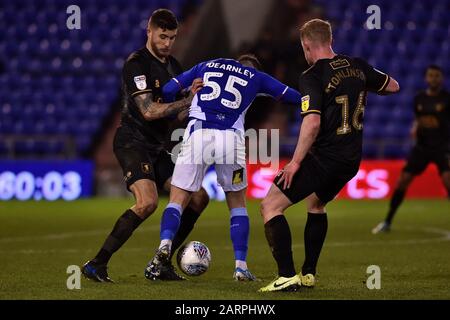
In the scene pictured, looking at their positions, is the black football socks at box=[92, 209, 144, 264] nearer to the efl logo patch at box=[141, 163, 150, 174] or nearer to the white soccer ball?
the efl logo patch at box=[141, 163, 150, 174]

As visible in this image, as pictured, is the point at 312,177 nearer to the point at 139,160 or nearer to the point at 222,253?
the point at 139,160

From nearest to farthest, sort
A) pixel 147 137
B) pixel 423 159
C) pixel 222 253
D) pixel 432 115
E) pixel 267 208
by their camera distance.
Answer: pixel 267 208 → pixel 147 137 → pixel 222 253 → pixel 423 159 → pixel 432 115

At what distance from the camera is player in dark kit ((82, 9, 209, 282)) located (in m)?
7.73

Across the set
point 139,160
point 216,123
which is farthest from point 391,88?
point 139,160

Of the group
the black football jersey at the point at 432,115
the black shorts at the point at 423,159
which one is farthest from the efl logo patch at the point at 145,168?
the black football jersey at the point at 432,115

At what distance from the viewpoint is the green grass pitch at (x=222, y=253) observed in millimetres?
7012

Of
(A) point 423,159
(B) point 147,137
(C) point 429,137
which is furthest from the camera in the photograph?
(C) point 429,137

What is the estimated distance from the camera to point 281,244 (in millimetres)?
7070

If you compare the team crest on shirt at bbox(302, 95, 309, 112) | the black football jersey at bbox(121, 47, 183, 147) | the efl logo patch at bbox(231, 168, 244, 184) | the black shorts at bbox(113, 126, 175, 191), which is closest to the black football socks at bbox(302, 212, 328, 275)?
the efl logo patch at bbox(231, 168, 244, 184)

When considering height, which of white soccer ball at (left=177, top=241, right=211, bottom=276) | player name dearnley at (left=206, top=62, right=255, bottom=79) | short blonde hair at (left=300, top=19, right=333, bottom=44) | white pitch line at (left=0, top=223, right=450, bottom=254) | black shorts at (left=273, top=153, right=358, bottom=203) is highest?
short blonde hair at (left=300, top=19, right=333, bottom=44)

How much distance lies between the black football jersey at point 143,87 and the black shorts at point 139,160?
2.6 inches

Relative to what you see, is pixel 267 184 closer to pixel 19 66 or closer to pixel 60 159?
pixel 60 159

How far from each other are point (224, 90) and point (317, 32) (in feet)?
3.40

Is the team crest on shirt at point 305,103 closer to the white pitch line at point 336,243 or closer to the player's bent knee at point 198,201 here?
the player's bent knee at point 198,201
